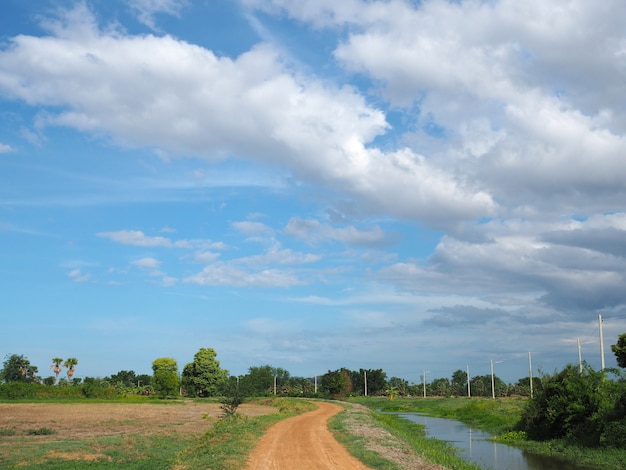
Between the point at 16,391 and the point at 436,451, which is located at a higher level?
the point at 436,451

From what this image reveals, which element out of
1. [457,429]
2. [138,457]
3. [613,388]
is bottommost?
[457,429]

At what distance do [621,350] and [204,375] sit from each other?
92978 mm

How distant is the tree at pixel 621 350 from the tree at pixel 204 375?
8980 cm

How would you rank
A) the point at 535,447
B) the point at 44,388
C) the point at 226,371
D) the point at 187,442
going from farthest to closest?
the point at 226,371 < the point at 44,388 < the point at 535,447 < the point at 187,442

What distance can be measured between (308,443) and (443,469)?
9.94 m

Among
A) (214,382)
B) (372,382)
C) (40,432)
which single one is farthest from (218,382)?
(40,432)

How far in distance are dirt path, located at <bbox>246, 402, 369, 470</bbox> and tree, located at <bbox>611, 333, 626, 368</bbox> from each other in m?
19.0

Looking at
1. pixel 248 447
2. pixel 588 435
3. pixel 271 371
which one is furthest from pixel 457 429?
pixel 271 371

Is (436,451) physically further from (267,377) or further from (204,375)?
(267,377)

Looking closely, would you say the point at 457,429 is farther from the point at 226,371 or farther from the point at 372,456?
the point at 226,371

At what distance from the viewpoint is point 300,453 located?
25.7 m

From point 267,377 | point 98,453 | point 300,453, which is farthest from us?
point 267,377

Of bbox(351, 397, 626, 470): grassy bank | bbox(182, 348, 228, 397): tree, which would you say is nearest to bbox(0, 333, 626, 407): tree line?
bbox(182, 348, 228, 397): tree

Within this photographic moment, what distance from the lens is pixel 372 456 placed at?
2441cm
